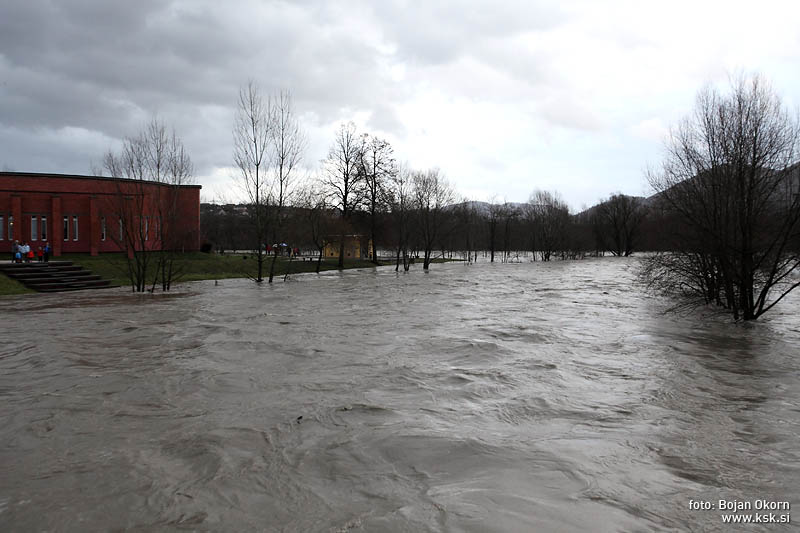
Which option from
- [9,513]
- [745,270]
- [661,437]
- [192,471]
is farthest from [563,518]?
[745,270]

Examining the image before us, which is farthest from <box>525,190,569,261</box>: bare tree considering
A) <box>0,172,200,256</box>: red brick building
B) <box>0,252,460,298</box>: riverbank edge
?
<box>0,172,200,256</box>: red brick building

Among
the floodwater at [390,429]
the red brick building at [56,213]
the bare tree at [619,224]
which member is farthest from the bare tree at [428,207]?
the bare tree at [619,224]

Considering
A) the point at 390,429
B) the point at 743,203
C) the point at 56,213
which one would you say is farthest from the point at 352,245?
the point at 390,429

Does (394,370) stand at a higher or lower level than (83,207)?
lower

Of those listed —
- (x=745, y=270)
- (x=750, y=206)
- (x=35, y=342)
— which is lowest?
(x=35, y=342)

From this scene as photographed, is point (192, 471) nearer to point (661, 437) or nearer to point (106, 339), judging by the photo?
point (661, 437)

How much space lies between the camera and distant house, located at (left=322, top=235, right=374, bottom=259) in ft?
149

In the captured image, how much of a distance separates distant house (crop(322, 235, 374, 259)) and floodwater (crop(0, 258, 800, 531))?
33284 mm

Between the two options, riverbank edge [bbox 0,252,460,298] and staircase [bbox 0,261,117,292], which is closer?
riverbank edge [bbox 0,252,460,298]

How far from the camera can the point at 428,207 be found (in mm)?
53562

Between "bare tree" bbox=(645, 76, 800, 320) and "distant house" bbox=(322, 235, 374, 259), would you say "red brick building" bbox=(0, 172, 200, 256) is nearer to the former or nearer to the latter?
"distant house" bbox=(322, 235, 374, 259)

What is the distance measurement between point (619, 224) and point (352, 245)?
236 feet

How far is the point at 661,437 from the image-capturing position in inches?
213

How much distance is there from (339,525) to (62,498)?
2.18m
